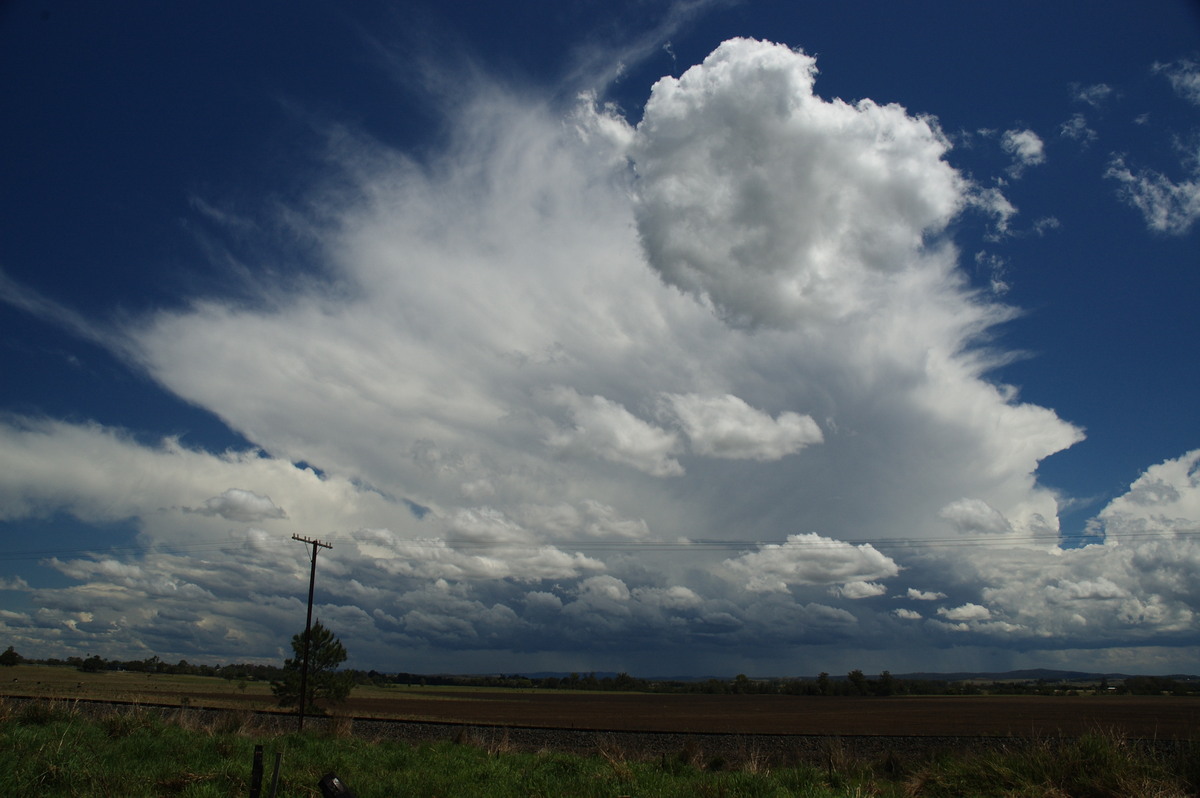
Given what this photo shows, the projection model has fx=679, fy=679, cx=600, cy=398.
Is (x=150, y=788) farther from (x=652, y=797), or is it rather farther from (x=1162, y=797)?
(x=1162, y=797)

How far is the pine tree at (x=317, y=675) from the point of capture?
67500 mm

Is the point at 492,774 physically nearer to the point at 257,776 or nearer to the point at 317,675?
the point at 257,776

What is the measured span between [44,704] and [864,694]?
184689 mm

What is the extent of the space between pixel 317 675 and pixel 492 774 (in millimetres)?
61875

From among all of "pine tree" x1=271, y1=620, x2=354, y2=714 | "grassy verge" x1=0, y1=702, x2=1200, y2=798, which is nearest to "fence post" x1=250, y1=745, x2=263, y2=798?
"grassy verge" x1=0, y1=702, x2=1200, y2=798

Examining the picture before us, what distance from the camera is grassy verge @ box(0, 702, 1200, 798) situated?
11.6m

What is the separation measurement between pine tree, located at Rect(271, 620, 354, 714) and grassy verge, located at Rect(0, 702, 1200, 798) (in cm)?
5502

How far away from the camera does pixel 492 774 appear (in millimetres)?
15336

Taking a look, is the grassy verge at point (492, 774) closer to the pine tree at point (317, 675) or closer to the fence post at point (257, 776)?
the fence post at point (257, 776)

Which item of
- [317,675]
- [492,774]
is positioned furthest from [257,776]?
[317,675]

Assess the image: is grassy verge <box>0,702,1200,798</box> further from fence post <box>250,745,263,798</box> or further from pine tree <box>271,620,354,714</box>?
pine tree <box>271,620,354,714</box>

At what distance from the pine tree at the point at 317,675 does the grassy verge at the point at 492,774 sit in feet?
181

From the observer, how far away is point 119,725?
18.2 meters

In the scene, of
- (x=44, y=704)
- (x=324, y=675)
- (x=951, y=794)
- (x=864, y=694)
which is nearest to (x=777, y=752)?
(x=951, y=794)
